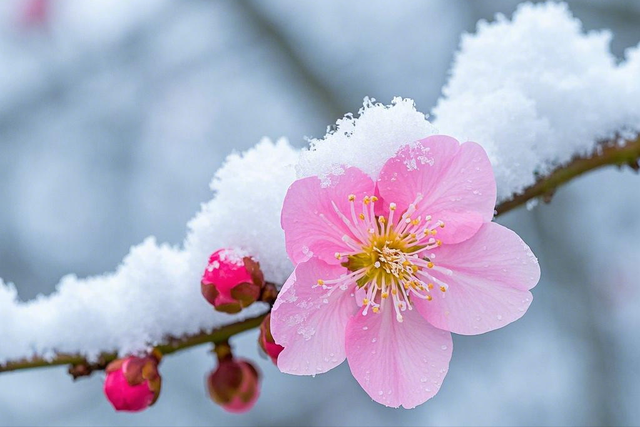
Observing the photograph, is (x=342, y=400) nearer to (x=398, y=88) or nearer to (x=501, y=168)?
(x=398, y=88)

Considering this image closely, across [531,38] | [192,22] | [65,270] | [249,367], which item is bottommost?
[249,367]

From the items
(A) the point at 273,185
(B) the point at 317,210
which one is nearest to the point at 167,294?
(A) the point at 273,185

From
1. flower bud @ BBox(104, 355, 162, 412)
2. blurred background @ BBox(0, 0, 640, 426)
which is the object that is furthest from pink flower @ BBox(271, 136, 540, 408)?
blurred background @ BBox(0, 0, 640, 426)

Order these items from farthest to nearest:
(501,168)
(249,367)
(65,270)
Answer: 1. (65,270)
2. (249,367)
3. (501,168)

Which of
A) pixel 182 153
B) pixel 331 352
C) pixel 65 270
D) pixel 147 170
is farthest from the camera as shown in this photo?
pixel 182 153

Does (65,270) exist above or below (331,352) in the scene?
above

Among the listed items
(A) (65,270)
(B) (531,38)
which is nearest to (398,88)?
(A) (65,270)

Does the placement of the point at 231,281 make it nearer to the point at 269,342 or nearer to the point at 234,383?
the point at 269,342

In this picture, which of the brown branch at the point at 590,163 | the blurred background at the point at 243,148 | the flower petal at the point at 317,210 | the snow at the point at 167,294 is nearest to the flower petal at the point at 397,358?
the flower petal at the point at 317,210
